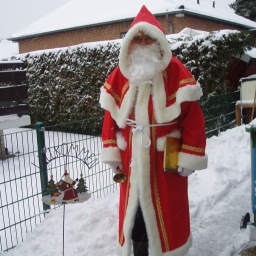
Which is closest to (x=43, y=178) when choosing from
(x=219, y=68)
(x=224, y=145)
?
(x=224, y=145)

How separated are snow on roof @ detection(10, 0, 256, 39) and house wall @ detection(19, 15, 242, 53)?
437 millimetres

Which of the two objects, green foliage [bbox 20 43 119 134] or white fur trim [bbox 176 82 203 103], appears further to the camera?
green foliage [bbox 20 43 119 134]

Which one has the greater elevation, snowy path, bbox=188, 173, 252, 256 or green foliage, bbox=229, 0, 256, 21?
green foliage, bbox=229, 0, 256, 21

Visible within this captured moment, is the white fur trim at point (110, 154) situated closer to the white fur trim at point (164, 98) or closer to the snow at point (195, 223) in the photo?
the white fur trim at point (164, 98)

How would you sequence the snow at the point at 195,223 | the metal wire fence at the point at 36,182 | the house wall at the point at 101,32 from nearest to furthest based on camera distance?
the snow at the point at 195,223 → the metal wire fence at the point at 36,182 → the house wall at the point at 101,32

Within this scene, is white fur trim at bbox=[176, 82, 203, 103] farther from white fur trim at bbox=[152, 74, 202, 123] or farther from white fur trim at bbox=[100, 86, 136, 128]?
white fur trim at bbox=[100, 86, 136, 128]

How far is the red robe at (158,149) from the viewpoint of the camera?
2318 millimetres

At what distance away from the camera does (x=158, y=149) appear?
238cm

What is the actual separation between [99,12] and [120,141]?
16.9 metres

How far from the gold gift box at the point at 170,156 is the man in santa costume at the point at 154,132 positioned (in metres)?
0.04

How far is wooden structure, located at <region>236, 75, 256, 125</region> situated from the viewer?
294 inches

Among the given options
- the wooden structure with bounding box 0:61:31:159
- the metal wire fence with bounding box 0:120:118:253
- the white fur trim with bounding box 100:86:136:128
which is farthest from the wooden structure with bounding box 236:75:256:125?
the white fur trim with bounding box 100:86:136:128

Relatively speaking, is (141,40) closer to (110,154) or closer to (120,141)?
(120,141)

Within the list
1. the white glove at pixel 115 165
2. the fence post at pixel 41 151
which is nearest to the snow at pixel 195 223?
the fence post at pixel 41 151
